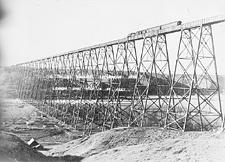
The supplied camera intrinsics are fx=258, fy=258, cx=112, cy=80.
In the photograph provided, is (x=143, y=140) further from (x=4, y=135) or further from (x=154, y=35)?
A: (x=4, y=135)

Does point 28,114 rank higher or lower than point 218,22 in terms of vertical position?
lower

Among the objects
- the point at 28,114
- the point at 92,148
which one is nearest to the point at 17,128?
the point at 28,114

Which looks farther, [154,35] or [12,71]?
[12,71]

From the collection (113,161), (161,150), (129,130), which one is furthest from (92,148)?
(161,150)

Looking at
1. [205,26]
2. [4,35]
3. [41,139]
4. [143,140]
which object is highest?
[205,26]

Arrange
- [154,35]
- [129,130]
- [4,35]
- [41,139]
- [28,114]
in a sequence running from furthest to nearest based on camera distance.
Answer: [28,114]
[41,139]
[154,35]
[129,130]
[4,35]

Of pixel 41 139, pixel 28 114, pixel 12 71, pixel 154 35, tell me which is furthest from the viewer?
pixel 12 71

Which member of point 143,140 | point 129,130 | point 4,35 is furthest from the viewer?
point 129,130

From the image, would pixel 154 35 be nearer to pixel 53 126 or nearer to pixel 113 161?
pixel 113 161

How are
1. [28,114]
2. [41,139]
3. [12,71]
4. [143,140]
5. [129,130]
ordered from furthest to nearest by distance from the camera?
[12,71] → [28,114] → [41,139] → [129,130] → [143,140]
